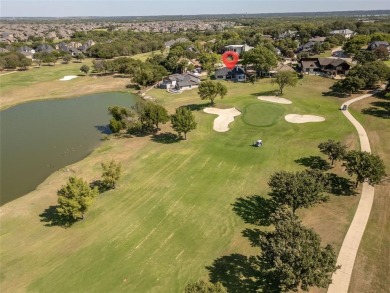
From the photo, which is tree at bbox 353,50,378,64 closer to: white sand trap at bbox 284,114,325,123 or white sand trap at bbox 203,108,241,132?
white sand trap at bbox 284,114,325,123

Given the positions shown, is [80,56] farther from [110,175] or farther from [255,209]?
[255,209]

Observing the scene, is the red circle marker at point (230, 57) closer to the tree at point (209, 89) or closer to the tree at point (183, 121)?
the tree at point (209, 89)

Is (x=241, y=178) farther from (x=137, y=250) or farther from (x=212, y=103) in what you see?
(x=212, y=103)

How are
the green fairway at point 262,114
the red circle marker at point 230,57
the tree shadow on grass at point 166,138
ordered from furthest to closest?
the red circle marker at point 230,57 → the green fairway at point 262,114 → the tree shadow on grass at point 166,138

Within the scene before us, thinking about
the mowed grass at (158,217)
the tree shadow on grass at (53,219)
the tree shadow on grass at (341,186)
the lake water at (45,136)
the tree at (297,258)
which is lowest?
the lake water at (45,136)

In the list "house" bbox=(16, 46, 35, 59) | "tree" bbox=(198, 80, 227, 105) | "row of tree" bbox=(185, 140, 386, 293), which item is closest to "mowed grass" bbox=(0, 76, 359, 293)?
"row of tree" bbox=(185, 140, 386, 293)

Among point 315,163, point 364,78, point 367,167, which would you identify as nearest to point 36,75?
point 315,163

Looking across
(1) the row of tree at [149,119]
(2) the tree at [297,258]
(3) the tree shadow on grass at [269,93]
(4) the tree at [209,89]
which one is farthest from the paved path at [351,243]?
(3) the tree shadow on grass at [269,93]
